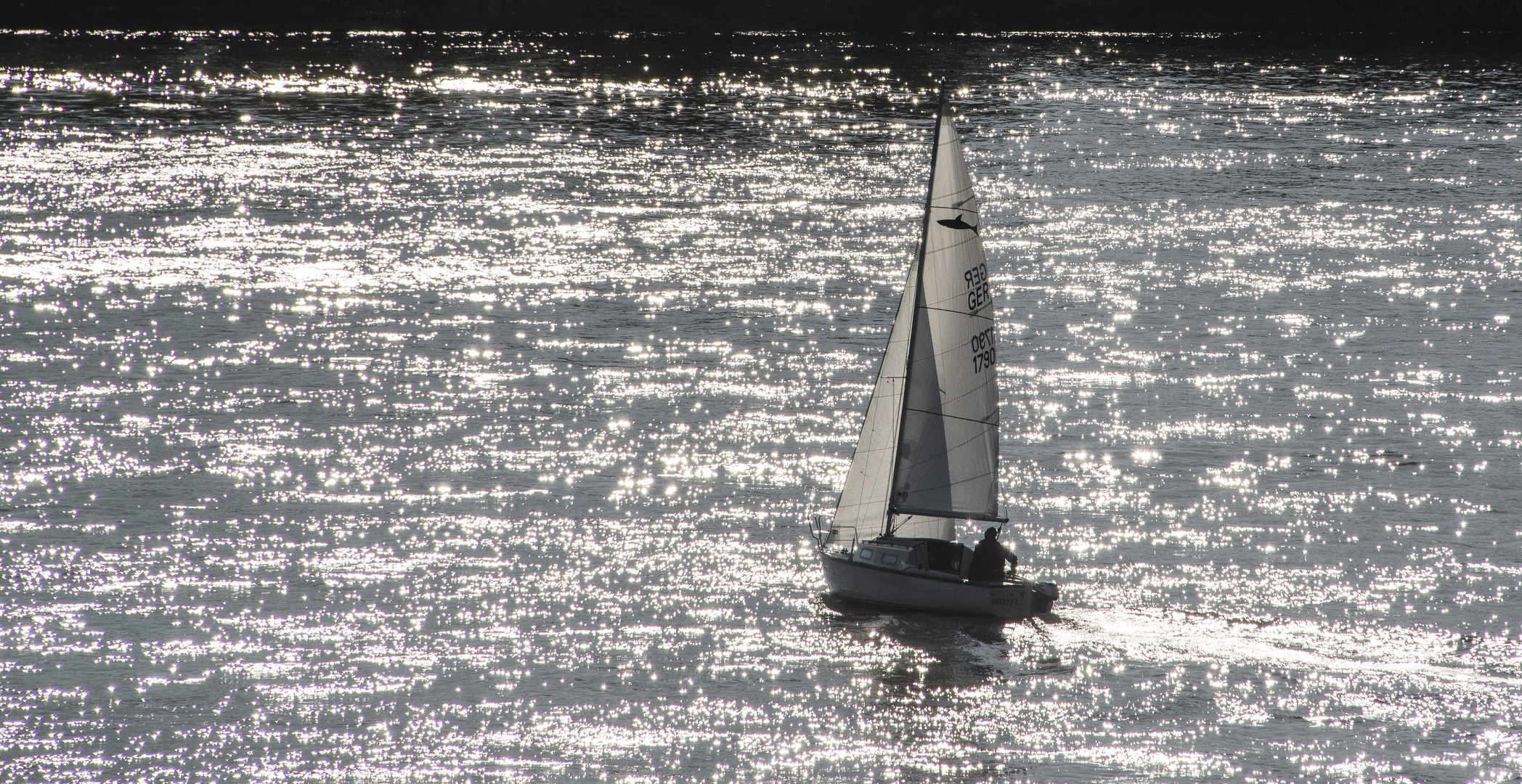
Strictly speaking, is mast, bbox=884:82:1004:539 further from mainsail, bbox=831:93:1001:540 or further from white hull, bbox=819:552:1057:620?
white hull, bbox=819:552:1057:620

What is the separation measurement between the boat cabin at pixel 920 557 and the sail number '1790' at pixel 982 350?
5034mm

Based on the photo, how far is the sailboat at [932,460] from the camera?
4150cm

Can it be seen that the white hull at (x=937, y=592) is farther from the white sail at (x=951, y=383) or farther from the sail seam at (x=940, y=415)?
the sail seam at (x=940, y=415)

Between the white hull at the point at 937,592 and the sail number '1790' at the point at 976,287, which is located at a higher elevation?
the sail number '1790' at the point at 976,287

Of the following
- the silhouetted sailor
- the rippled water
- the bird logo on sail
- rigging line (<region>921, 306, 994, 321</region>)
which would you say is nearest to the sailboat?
rigging line (<region>921, 306, 994, 321</region>)

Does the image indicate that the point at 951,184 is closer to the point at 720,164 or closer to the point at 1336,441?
the point at 1336,441

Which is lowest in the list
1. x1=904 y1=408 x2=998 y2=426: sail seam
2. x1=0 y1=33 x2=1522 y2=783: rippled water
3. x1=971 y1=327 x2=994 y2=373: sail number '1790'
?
x1=0 y1=33 x2=1522 y2=783: rippled water

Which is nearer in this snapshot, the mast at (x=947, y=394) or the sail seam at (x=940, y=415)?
the mast at (x=947, y=394)

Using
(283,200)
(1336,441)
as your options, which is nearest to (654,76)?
(283,200)

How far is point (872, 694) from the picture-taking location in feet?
126

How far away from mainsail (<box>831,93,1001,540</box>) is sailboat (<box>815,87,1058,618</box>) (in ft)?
0.09

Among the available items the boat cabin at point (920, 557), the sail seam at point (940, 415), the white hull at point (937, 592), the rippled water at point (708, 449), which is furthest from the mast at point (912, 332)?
the rippled water at point (708, 449)

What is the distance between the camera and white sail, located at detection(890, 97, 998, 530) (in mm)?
40844

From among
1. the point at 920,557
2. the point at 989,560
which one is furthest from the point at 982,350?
the point at 920,557
